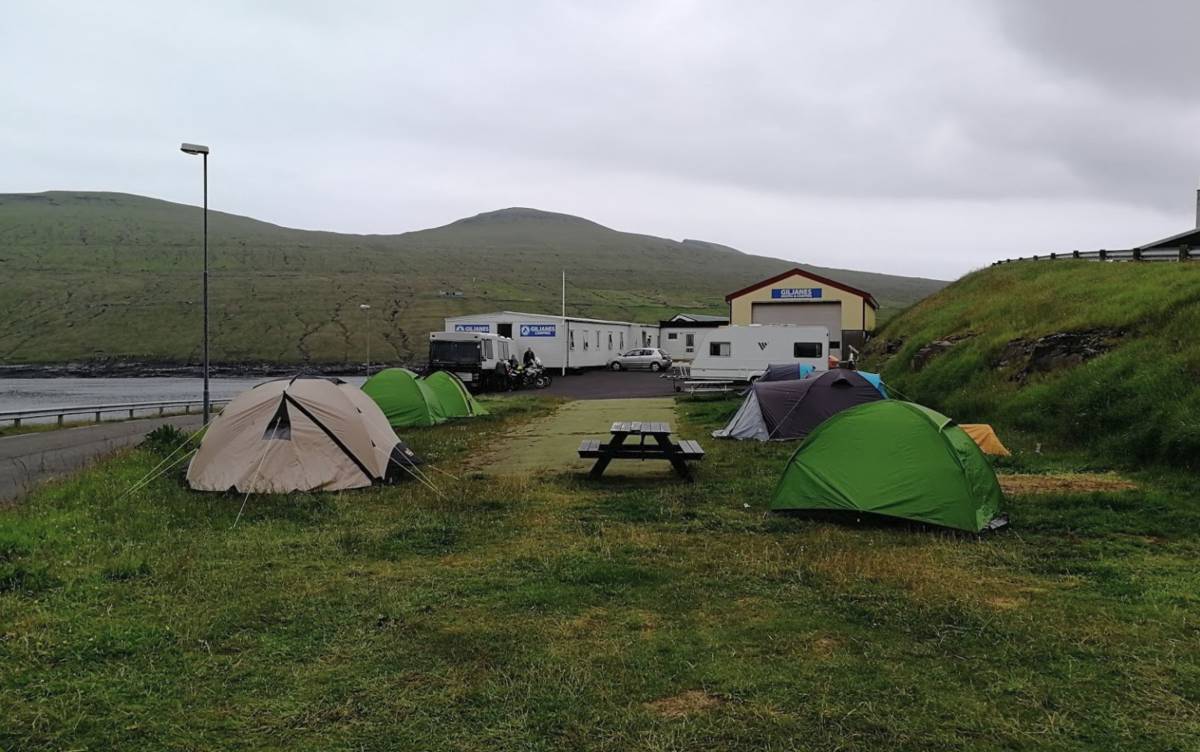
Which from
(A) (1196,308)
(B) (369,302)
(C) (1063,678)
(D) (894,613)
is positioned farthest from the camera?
(B) (369,302)

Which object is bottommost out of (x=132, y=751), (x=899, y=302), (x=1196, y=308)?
(x=132, y=751)

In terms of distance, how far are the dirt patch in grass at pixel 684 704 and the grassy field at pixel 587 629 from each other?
20mm

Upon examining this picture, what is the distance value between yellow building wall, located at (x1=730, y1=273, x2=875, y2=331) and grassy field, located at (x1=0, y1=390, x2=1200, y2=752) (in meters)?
34.2

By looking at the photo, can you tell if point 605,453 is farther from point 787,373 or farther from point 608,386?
point 608,386

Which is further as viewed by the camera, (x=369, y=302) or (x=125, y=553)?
(x=369, y=302)

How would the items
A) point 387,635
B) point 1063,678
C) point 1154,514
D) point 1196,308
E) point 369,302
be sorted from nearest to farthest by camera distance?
point 1063,678 < point 387,635 < point 1154,514 < point 1196,308 < point 369,302

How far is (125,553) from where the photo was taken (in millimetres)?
7035

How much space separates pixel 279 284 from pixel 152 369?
1321 inches

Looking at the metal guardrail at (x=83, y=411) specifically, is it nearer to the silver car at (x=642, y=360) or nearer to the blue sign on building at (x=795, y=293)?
the silver car at (x=642, y=360)

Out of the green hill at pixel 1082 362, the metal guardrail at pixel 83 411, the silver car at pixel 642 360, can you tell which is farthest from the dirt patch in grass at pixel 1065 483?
the silver car at pixel 642 360

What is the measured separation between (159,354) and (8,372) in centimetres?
1174

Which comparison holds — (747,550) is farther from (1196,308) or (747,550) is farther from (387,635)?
(1196,308)

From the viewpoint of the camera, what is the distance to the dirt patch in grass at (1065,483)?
10091 mm

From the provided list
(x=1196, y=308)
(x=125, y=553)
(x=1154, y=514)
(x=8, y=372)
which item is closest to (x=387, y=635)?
(x=125, y=553)
